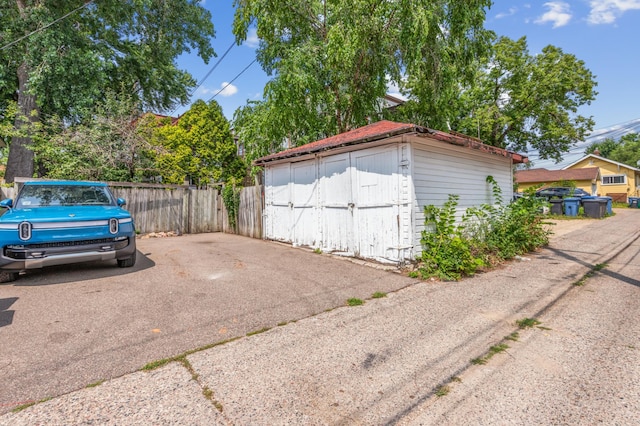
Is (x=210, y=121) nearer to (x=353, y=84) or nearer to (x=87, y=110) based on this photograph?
(x=87, y=110)

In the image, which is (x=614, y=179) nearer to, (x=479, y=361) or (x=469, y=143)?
Result: (x=469, y=143)

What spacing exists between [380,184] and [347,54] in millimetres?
5255

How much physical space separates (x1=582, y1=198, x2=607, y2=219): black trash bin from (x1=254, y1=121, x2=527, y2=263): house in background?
35.8 ft

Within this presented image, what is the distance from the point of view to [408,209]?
5801 millimetres

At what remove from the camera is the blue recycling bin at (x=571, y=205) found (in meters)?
16.6

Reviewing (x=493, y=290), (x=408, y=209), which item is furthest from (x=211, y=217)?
(x=493, y=290)

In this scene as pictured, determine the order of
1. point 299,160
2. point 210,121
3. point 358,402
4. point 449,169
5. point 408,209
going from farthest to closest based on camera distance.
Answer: point 210,121, point 299,160, point 449,169, point 408,209, point 358,402

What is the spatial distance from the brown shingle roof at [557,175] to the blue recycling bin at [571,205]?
17.6 metres

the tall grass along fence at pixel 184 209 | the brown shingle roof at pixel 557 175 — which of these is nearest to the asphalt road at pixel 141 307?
the tall grass along fence at pixel 184 209

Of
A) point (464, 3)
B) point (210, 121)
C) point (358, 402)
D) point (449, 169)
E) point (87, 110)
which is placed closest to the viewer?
point (358, 402)

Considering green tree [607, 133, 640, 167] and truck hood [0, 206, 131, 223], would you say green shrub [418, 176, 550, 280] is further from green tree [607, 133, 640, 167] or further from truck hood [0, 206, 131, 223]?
green tree [607, 133, 640, 167]

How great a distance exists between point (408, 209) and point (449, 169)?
177 cm

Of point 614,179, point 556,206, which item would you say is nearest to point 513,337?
point 556,206

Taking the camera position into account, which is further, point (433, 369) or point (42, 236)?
Result: point (42, 236)
